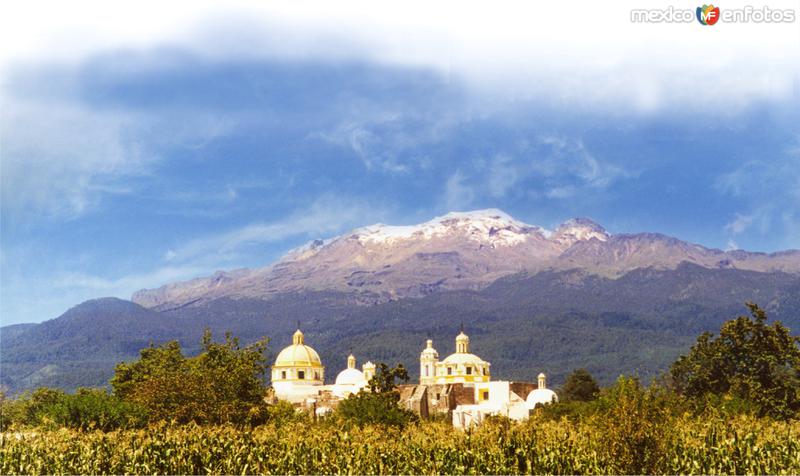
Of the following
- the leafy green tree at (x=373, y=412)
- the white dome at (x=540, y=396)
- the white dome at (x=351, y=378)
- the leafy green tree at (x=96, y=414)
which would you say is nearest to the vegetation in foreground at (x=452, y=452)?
the leafy green tree at (x=96, y=414)

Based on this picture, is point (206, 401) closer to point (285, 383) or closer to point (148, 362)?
point (148, 362)

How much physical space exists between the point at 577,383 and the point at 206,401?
56086 millimetres

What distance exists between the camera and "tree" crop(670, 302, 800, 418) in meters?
46.3

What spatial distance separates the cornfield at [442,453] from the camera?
20.1 meters

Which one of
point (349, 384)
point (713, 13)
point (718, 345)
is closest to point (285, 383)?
point (349, 384)

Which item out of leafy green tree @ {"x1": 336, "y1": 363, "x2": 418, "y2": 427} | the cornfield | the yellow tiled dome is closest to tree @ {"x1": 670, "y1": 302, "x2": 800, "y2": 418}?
leafy green tree @ {"x1": 336, "y1": 363, "x2": 418, "y2": 427}

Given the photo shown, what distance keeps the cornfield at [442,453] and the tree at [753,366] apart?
25.2m

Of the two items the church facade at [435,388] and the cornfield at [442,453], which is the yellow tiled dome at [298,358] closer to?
the church facade at [435,388]

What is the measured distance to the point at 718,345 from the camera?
54500 mm

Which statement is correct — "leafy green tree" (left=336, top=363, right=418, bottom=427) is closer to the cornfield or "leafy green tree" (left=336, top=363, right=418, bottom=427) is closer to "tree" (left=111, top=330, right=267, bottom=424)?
"tree" (left=111, top=330, right=267, bottom=424)

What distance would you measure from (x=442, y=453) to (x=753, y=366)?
37.0 metres

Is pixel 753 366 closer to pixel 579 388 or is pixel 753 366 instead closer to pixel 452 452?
pixel 579 388

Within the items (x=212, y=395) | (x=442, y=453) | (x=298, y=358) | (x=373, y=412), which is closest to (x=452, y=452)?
(x=442, y=453)

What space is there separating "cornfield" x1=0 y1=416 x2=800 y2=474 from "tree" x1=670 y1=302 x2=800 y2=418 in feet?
82.5
